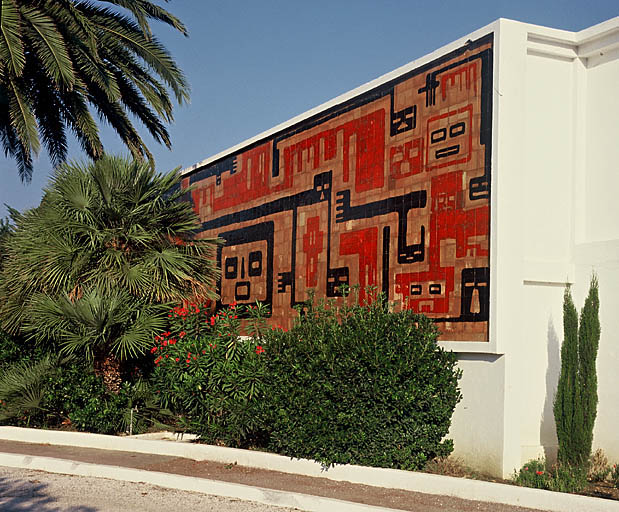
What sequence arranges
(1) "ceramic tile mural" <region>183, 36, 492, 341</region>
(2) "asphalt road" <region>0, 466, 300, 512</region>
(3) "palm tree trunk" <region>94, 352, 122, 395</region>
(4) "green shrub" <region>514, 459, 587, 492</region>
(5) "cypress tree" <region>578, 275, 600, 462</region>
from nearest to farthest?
1. (2) "asphalt road" <region>0, 466, 300, 512</region>
2. (4) "green shrub" <region>514, 459, 587, 492</region>
3. (5) "cypress tree" <region>578, 275, 600, 462</region>
4. (1) "ceramic tile mural" <region>183, 36, 492, 341</region>
5. (3) "palm tree trunk" <region>94, 352, 122, 395</region>

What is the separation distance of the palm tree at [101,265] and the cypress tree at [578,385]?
6878 mm

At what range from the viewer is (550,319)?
9.91m

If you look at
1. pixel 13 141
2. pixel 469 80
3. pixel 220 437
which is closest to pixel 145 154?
pixel 13 141

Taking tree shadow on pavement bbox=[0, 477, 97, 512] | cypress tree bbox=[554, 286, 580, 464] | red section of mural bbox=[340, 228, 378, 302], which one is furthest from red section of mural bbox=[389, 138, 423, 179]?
tree shadow on pavement bbox=[0, 477, 97, 512]

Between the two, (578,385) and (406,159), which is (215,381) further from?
(578,385)

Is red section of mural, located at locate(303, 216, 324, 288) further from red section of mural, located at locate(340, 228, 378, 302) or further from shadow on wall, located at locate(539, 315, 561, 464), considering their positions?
shadow on wall, located at locate(539, 315, 561, 464)

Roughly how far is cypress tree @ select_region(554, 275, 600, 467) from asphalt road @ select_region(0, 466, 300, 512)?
3461 millimetres

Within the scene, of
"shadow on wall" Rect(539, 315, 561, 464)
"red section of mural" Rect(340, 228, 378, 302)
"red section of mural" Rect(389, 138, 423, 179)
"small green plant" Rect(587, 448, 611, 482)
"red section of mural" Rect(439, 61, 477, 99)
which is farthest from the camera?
"red section of mural" Rect(340, 228, 378, 302)

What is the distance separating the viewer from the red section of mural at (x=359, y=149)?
39.0 ft

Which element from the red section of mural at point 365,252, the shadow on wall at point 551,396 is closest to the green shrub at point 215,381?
the red section of mural at point 365,252

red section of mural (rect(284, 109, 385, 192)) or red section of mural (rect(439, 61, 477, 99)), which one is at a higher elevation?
red section of mural (rect(439, 61, 477, 99))

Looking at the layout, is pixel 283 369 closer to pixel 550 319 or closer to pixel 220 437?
pixel 220 437

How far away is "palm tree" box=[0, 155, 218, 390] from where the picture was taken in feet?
42.7

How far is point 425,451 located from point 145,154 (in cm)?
1157
